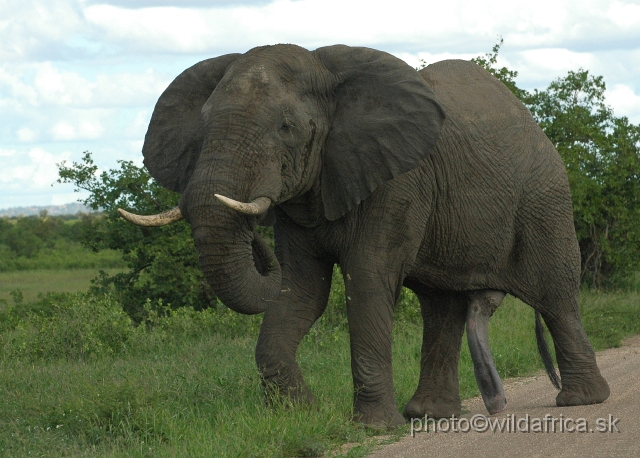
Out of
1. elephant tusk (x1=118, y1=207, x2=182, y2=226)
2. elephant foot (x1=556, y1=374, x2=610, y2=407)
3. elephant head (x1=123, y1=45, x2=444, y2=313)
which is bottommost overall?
elephant foot (x1=556, y1=374, x2=610, y2=407)

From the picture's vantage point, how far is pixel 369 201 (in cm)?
648

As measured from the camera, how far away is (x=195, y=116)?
21.4ft

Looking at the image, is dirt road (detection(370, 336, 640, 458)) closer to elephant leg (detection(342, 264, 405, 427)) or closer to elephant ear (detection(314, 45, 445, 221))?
elephant leg (detection(342, 264, 405, 427))

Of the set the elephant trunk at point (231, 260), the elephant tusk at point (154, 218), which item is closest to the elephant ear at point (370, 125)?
the elephant trunk at point (231, 260)

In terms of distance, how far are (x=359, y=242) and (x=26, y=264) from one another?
33.9 m

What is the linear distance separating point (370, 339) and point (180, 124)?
1759mm

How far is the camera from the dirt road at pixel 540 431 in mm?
5766

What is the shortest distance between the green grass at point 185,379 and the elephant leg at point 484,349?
74cm

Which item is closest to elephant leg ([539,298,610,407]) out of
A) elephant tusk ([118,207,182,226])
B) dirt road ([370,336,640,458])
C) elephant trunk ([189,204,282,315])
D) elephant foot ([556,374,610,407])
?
elephant foot ([556,374,610,407])

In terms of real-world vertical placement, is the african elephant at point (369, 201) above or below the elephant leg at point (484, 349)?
above

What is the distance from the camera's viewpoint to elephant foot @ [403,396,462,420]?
24.0ft

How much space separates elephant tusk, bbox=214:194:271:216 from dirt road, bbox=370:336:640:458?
147cm

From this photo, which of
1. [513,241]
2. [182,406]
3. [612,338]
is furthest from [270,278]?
[612,338]
